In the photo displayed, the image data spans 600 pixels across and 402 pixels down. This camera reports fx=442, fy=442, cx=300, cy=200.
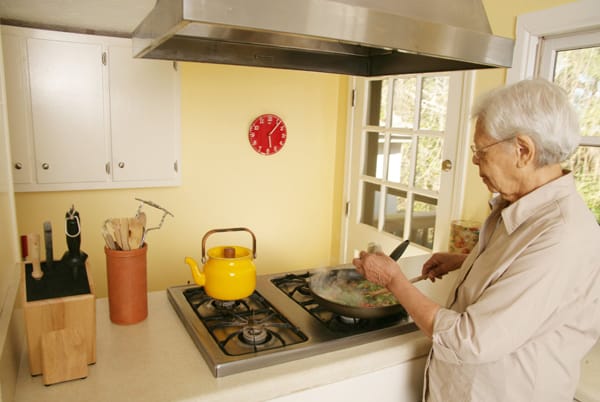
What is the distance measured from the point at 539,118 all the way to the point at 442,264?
634 mm

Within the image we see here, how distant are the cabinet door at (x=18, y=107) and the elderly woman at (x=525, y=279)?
216cm

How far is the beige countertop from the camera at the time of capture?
35.9 inches

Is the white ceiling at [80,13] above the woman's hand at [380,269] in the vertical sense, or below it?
above

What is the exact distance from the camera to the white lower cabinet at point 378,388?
1051 mm

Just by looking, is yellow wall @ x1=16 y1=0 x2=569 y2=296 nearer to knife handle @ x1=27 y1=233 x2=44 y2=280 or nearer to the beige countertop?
the beige countertop

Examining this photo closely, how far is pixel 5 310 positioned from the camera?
94cm

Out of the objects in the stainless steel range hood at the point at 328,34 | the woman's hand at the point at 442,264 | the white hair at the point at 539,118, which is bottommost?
the woman's hand at the point at 442,264

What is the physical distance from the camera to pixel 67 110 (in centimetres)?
240

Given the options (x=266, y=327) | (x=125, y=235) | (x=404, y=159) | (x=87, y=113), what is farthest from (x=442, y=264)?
(x=87, y=113)

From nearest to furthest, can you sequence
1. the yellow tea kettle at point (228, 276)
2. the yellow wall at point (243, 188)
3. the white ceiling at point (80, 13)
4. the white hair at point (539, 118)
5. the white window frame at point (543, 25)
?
the white hair at point (539, 118) < the yellow tea kettle at point (228, 276) < the white window frame at point (543, 25) < the white ceiling at point (80, 13) < the yellow wall at point (243, 188)

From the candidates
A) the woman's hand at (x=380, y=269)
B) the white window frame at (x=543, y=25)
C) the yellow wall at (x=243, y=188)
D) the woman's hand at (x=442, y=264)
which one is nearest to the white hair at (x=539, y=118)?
the woman's hand at (x=380, y=269)

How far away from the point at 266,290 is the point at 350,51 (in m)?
0.88

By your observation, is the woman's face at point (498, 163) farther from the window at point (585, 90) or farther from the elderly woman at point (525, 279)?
the window at point (585, 90)

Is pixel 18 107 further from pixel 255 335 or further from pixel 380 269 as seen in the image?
pixel 380 269
